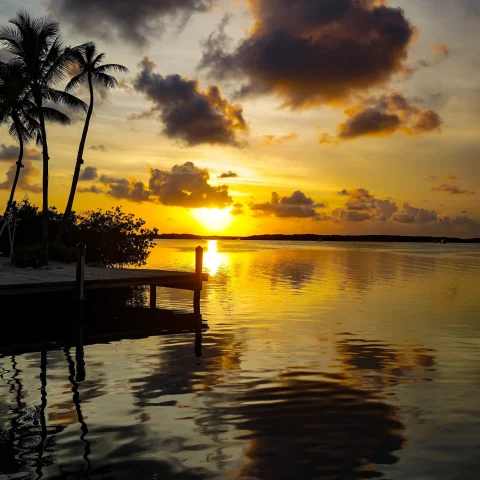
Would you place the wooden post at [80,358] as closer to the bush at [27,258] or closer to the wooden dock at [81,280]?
the wooden dock at [81,280]

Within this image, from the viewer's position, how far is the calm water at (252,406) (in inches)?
343

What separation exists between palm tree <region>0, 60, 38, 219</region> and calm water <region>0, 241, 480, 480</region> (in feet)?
64.0

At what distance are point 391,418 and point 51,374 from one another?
8.26 meters

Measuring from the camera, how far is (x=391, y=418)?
11.2 m

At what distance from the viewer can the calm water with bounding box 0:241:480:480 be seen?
28.6 feet

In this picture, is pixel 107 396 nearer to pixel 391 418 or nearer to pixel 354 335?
pixel 391 418

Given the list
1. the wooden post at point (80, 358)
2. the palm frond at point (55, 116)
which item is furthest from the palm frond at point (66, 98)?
the wooden post at point (80, 358)

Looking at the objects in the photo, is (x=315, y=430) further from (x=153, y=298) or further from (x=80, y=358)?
(x=153, y=298)

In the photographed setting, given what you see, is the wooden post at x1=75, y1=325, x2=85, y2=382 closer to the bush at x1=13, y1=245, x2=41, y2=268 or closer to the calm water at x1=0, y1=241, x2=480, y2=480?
the calm water at x1=0, y1=241, x2=480, y2=480

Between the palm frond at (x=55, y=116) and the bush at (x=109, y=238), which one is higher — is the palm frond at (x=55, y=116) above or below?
above

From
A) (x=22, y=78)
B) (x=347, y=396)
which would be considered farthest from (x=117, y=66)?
(x=347, y=396)

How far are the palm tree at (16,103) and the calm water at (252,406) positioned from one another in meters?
19.5

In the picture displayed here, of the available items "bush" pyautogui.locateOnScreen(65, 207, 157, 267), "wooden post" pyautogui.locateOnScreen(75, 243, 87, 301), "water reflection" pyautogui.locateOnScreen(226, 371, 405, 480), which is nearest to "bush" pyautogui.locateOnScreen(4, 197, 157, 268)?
"bush" pyautogui.locateOnScreen(65, 207, 157, 267)

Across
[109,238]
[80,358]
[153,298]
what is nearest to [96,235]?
[109,238]
